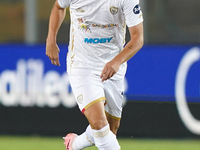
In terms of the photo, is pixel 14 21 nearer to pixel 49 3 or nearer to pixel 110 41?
pixel 49 3

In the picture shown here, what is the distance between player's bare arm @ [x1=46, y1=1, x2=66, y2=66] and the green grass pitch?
2.14 metres

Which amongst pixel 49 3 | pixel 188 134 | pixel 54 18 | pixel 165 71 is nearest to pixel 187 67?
pixel 165 71

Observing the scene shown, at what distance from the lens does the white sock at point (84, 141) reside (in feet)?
17.9

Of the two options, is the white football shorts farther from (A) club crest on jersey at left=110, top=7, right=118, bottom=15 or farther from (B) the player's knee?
(A) club crest on jersey at left=110, top=7, right=118, bottom=15

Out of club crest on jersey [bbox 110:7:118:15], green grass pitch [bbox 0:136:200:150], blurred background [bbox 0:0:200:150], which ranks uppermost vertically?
club crest on jersey [bbox 110:7:118:15]

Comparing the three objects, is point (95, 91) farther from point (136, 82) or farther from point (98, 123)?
point (136, 82)

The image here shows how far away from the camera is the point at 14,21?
833 centimetres

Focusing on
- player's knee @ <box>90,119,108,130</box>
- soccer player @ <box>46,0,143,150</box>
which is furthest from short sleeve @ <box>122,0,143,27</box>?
player's knee @ <box>90,119,108,130</box>

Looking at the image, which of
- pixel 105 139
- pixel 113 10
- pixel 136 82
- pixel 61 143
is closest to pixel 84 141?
pixel 105 139

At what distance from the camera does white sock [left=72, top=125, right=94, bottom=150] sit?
5.46 m

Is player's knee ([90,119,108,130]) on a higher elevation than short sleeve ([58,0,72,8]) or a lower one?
lower

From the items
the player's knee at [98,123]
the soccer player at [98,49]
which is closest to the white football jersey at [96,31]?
the soccer player at [98,49]

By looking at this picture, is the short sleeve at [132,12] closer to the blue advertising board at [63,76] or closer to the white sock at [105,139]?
the white sock at [105,139]

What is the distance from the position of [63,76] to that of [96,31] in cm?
291
